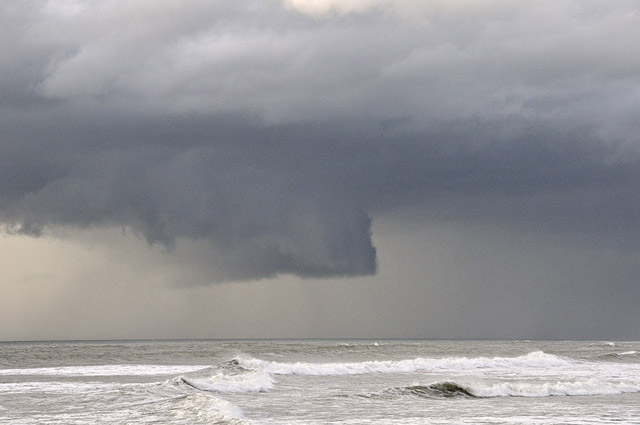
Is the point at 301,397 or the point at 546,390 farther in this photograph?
the point at 546,390

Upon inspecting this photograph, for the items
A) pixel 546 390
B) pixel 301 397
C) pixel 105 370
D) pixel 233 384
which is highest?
pixel 105 370

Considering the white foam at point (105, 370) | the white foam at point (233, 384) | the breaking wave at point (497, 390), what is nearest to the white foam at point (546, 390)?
the breaking wave at point (497, 390)

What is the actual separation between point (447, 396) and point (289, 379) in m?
12.2

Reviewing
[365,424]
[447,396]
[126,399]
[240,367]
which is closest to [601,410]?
[447,396]

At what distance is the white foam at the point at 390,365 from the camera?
4414 cm

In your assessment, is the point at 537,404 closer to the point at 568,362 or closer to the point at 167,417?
the point at 167,417

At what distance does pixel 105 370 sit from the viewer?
43531 mm

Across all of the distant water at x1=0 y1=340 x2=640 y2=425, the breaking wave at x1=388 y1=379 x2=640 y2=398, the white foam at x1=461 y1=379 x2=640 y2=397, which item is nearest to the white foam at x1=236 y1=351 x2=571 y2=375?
the distant water at x1=0 y1=340 x2=640 y2=425

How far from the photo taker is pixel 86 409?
23.0 metres

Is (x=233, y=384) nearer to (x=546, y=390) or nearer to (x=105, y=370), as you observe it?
(x=546, y=390)

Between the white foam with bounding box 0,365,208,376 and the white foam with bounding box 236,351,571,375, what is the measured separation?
4.10 m

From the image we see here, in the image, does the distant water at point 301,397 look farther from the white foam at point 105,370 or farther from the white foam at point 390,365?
the white foam at point 390,365

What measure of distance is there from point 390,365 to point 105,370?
53.8ft

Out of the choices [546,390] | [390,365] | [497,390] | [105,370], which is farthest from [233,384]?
[390,365]
